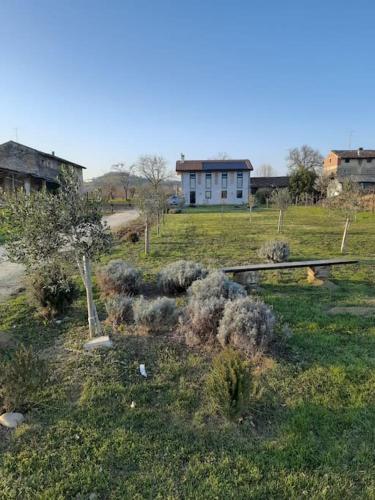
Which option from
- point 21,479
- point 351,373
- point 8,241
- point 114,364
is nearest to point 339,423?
point 351,373

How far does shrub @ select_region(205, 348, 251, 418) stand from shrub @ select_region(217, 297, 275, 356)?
962 mm

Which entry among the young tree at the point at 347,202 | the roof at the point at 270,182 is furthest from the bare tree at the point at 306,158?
the young tree at the point at 347,202

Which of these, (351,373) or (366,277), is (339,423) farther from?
(366,277)

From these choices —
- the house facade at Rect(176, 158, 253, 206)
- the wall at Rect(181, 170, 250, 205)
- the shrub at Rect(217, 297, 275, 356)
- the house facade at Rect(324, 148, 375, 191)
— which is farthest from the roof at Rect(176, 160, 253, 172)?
the shrub at Rect(217, 297, 275, 356)

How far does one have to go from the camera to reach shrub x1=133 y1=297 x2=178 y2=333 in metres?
4.64

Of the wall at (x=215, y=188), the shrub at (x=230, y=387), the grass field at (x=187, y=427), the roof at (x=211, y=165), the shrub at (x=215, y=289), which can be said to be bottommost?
the grass field at (x=187, y=427)

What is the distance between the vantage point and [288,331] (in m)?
4.46

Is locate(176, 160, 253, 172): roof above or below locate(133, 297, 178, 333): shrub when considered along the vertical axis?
above

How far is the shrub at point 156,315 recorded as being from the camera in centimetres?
464

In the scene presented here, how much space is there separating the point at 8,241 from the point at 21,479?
2.83 m

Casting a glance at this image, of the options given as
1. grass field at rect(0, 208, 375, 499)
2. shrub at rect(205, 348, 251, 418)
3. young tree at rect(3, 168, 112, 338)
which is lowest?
grass field at rect(0, 208, 375, 499)

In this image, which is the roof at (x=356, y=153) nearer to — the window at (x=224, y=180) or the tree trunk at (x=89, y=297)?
the window at (x=224, y=180)

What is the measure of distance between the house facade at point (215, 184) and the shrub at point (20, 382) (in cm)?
4346

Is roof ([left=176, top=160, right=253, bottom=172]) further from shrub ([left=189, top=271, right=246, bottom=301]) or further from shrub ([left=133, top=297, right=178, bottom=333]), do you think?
shrub ([left=133, top=297, right=178, bottom=333])
